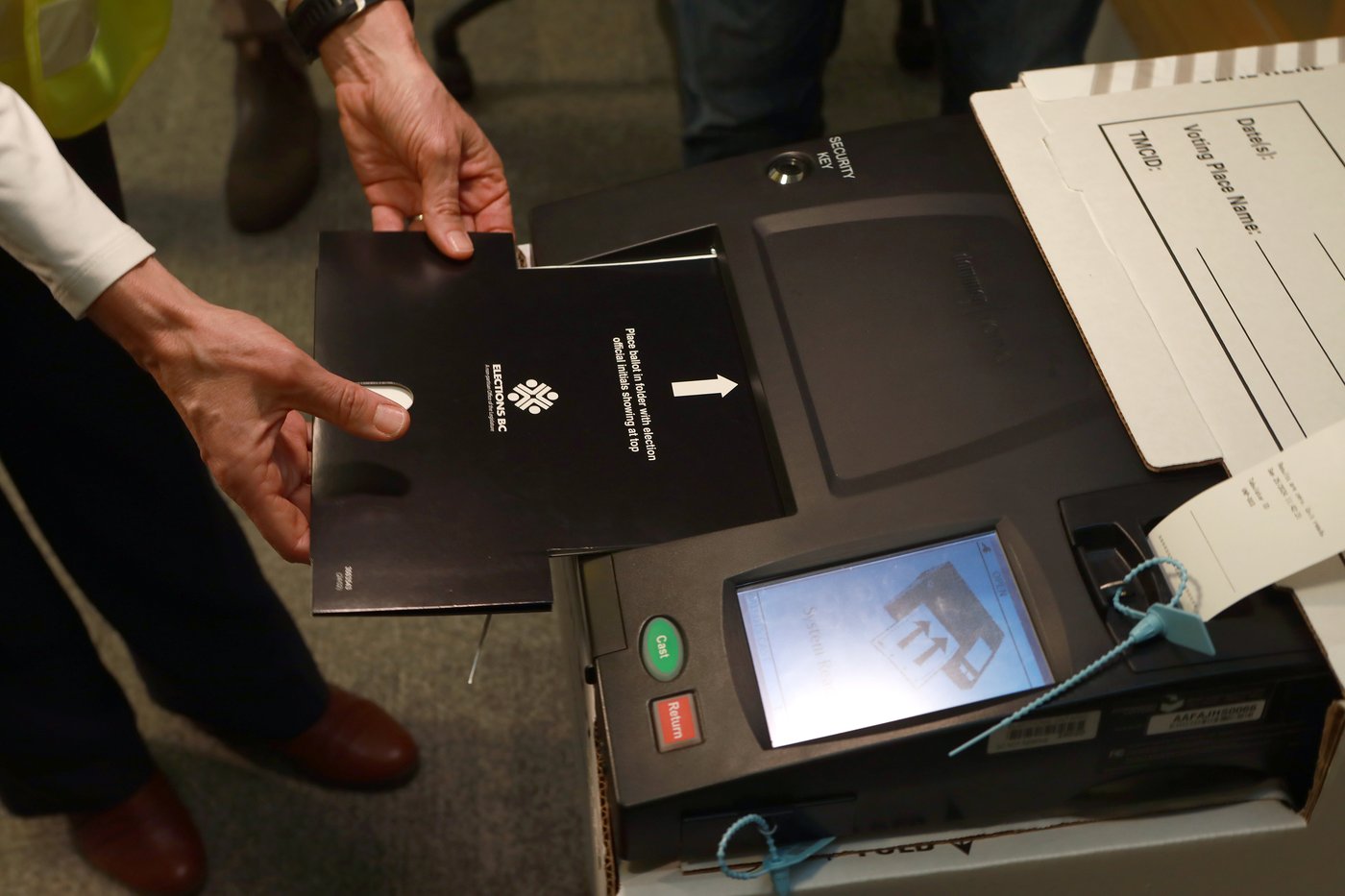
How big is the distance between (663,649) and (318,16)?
547 millimetres

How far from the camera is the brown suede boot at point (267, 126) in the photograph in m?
1.73

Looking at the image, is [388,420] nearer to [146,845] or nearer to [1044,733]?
[1044,733]

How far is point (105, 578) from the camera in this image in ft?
3.47

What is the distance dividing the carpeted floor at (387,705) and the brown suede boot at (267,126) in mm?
30

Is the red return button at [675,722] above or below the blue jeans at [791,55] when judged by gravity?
below

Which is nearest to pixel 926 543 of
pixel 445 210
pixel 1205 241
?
pixel 1205 241

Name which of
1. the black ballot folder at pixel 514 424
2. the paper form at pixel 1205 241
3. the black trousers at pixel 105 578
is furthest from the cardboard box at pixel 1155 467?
the black trousers at pixel 105 578

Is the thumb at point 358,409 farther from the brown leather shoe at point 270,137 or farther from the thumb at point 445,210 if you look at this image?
the brown leather shoe at point 270,137

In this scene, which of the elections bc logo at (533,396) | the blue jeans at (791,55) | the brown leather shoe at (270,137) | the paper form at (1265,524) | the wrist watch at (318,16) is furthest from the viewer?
the brown leather shoe at (270,137)

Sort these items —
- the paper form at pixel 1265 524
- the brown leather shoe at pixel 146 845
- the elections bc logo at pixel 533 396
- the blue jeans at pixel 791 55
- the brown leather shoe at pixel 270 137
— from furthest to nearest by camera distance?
the brown leather shoe at pixel 270 137
the brown leather shoe at pixel 146 845
the blue jeans at pixel 791 55
the elections bc logo at pixel 533 396
the paper form at pixel 1265 524

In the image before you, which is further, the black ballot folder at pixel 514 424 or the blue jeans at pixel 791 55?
the blue jeans at pixel 791 55

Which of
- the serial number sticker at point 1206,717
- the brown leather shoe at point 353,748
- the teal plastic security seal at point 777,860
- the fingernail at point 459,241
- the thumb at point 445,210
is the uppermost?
the thumb at point 445,210

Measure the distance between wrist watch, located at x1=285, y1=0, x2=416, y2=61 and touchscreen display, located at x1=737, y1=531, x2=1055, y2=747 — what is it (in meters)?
0.53

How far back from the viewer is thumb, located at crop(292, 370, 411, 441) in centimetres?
66
